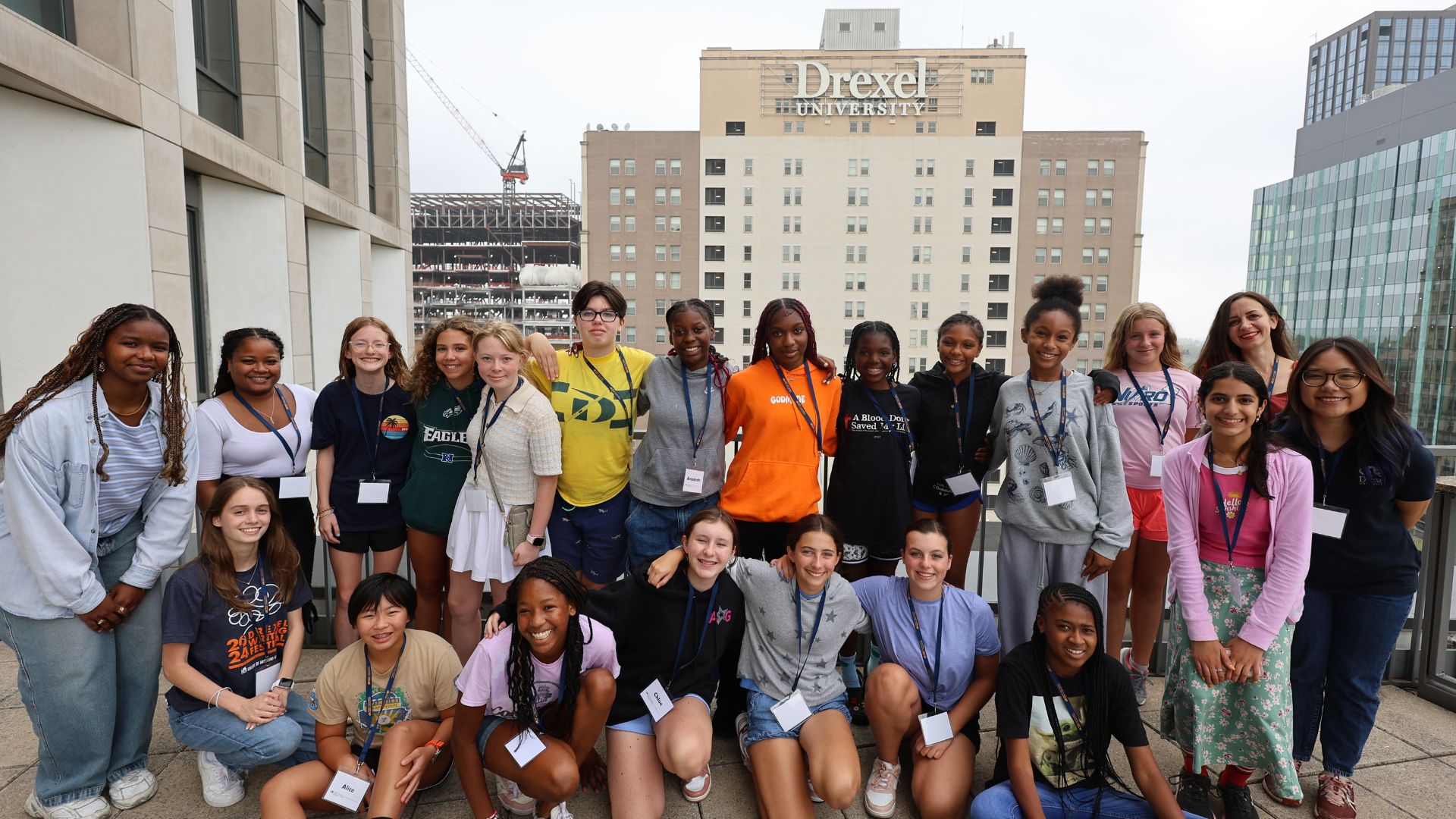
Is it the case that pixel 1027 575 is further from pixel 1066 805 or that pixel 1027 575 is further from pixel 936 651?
pixel 1066 805

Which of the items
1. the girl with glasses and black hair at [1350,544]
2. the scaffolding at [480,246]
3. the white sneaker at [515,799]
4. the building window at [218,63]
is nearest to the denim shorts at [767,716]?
the white sneaker at [515,799]

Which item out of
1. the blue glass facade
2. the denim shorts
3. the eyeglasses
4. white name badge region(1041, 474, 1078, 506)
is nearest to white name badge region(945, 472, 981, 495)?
white name badge region(1041, 474, 1078, 506)

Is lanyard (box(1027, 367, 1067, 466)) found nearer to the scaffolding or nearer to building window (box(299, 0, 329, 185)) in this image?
building window (box(299, 0, 329, 185))

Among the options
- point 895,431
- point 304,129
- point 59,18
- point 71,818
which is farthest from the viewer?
point 304,129

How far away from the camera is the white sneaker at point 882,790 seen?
2.64m

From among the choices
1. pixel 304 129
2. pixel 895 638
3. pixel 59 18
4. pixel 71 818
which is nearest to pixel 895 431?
pixel 895 638

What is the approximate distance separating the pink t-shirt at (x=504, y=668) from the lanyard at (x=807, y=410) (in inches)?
46.8

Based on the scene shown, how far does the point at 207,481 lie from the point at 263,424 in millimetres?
314

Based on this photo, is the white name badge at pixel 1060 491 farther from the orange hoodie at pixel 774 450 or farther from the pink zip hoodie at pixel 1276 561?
the orange hoodie at pixel 774 450

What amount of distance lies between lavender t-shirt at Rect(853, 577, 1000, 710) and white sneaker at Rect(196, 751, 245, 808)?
255 centimetres

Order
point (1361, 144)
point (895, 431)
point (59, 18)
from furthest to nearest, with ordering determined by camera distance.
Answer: point (1361, 144), point (59, 18), point (895, 431)

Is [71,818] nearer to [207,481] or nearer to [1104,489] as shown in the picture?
[207,481]

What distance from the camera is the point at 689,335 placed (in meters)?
3.13

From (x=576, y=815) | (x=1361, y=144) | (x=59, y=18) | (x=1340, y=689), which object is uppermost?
(x=1361, y=144)
